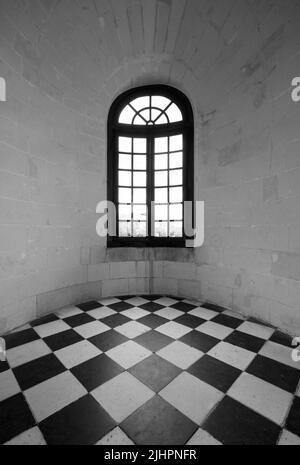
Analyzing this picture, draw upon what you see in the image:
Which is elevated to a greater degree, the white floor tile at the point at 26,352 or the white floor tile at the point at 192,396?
the white floor tile at the point at 26,352

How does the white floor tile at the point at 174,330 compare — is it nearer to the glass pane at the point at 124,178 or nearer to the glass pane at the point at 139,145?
the glass pane at the point at 124,178

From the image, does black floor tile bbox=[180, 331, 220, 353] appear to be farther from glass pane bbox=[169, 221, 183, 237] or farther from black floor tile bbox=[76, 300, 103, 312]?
glass pane bbox=[169, 221, 183, 237]

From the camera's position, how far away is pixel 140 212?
321 cm

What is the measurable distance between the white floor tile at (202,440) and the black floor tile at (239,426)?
21 mm

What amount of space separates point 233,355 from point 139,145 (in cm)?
291

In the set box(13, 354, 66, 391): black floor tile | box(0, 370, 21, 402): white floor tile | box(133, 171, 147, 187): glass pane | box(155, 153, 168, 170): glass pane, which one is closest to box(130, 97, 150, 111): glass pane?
box(155, 153, 168, 170): glass pane

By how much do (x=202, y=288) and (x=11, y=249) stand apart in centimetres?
229

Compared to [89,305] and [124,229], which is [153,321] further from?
[124,229]

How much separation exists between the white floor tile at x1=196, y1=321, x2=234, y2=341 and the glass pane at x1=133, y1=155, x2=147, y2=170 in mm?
2318

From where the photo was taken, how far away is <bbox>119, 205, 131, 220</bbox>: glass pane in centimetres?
315

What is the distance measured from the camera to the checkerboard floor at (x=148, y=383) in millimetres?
1019

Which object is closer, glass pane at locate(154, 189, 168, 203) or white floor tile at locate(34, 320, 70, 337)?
white floor tile at locate(34, 320, 70, 337)

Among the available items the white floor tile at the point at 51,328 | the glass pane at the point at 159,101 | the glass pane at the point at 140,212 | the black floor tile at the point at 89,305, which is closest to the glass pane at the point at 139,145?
the glass pane at the point at 159,101
